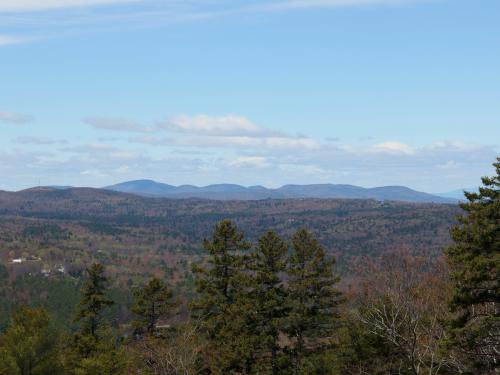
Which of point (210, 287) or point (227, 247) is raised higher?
point (227, 247)

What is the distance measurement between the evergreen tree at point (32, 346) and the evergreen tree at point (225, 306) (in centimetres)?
987

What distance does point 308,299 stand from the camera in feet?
119

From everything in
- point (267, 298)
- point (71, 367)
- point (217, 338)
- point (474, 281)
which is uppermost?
point (474, 281)

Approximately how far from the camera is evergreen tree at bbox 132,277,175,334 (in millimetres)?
39344

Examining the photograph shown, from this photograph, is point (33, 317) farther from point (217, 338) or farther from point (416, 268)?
point (416, 268)

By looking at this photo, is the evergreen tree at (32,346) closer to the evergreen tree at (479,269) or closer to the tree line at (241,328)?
the tree line at (241,328)

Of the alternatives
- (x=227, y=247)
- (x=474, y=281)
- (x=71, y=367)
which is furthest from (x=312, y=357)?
(x=71, y=367)

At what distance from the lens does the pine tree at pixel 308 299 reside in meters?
35.4

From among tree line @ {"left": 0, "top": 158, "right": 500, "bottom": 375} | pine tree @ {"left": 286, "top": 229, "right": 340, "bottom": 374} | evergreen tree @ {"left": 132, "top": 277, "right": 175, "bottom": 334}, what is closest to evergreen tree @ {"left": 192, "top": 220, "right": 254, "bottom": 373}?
tree line @ {"left": 0, "top": 158, "right": 500, "bottom": 375}

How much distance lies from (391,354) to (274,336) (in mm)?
10311

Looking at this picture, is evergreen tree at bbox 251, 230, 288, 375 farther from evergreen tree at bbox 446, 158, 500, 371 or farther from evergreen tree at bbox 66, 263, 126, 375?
evergreen tree at bbox 446, 158, 500, 371

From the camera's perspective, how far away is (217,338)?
120ft

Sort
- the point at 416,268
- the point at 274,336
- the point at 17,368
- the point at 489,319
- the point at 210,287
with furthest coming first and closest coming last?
the point at 416,268, the point at 210,287, the point at 274,336, the point at 17,368, the point at 489,319

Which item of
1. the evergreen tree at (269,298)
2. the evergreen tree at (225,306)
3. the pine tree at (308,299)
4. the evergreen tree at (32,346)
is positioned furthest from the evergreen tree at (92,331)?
the pine tree at (308,299)
